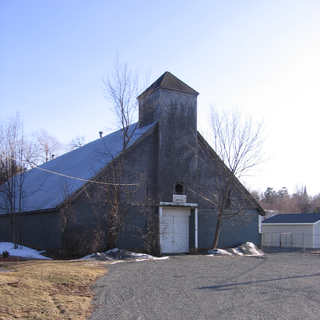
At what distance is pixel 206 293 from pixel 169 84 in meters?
14.0

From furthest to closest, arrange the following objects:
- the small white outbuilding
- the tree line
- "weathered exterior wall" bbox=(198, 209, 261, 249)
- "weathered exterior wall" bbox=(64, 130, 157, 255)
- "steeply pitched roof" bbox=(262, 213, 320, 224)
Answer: the tree line
"steeply pitched roof" bbox=(262, 213, 320, 224)
the small white outbuilding
"weathered exterior wall" bbox=(198, 209, 261, 249)
"weathered exterior wall" bbox=(64, 130, 157, 255)

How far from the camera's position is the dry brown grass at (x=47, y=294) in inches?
263

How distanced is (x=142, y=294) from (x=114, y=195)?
29.9 ft

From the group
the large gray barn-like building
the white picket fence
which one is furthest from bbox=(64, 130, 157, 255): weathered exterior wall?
the white picket fence

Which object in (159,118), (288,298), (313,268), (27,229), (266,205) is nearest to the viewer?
(288,298)

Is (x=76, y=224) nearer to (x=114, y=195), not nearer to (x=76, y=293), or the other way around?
(x=114, y=195)

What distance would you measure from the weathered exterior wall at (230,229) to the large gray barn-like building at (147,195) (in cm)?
6

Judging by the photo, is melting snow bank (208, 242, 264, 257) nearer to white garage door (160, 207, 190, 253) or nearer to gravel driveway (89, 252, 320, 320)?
white garage door (160, 207, 190, 253)

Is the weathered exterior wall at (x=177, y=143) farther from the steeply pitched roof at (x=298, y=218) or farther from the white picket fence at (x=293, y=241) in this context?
the steeply pitched roof at (x=298, y=218)

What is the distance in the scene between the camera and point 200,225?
21.0m

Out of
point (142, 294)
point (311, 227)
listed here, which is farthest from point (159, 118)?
point (311, 227)

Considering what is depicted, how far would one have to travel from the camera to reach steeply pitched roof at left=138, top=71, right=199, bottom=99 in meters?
20.2

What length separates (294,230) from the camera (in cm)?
3519

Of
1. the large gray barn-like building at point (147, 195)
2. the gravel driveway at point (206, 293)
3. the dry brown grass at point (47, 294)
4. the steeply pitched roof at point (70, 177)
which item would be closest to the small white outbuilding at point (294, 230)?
the large gray barn-like building at point (147, 195)
